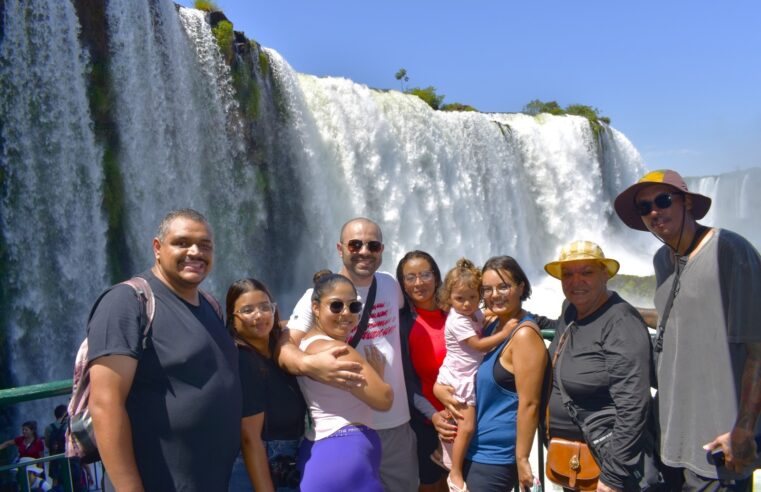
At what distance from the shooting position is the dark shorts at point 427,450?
3.16m

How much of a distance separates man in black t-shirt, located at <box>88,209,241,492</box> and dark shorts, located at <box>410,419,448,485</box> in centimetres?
119

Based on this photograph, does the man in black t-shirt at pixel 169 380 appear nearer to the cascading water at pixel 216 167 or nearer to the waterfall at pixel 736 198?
the cascading water at pixel 216 167

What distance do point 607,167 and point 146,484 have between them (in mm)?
31658

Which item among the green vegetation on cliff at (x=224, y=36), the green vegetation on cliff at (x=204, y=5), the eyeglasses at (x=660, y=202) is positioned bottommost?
the eyeglasses at (x=660, y=202)

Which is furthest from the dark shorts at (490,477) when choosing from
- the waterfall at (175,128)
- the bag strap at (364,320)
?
the waterfall at (175,128)

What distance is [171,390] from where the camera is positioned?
205 cm

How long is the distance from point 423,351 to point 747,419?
4.87ft

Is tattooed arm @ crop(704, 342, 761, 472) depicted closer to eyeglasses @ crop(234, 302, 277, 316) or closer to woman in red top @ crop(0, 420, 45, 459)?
eyeglasses @ crop(234, 302, 277, 316)

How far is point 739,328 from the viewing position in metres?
2.25

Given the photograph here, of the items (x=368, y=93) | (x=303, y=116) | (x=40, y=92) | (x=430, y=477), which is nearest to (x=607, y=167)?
(x=368, y=93)

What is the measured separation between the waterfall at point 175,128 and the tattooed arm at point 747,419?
1169 cm

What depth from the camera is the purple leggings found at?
2.33 metres

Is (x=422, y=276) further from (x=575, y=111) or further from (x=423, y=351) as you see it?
(x=575, y=111)

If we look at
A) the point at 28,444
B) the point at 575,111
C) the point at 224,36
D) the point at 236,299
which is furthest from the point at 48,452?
the point at 575,111
